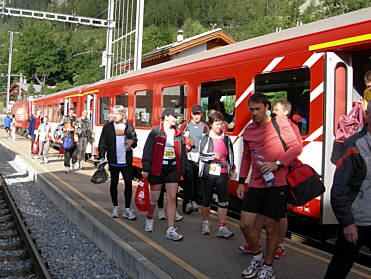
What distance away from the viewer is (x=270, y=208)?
4.03 meters

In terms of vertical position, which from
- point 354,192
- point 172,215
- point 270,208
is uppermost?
point 354,192

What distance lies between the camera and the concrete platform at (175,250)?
4410mm

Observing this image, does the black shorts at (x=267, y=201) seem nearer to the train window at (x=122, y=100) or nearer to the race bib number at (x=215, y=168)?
the race bib number at (x=215, y=168)

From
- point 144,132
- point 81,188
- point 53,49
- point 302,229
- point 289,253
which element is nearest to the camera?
point 289,253

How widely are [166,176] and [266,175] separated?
2012mm

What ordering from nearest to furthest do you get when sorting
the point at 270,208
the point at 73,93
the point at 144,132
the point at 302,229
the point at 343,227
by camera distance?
1. the point at 343,227
2. the point at 270,208
3. the point at 302,229
4. the point at 144,132
5. the point at 73,93

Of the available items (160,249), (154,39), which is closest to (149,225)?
(160,249)

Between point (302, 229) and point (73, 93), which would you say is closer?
point (302, 229)

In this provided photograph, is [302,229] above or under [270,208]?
under

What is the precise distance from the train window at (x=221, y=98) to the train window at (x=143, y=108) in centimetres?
242

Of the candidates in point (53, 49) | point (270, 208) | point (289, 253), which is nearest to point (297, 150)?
point (270, 208)

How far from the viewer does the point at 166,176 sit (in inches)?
225

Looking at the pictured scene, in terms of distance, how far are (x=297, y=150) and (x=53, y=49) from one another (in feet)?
284

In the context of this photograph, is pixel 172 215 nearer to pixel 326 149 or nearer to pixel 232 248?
pixel 232 248
